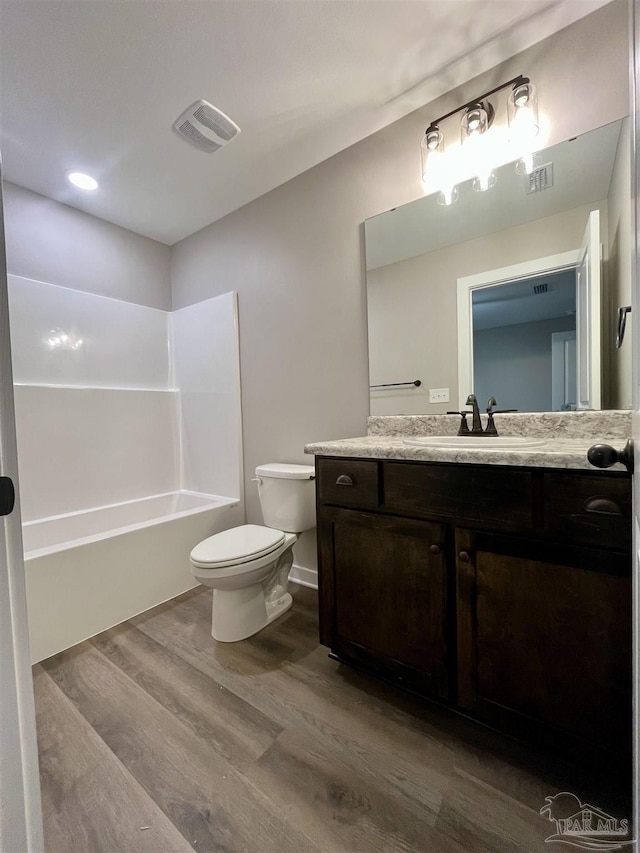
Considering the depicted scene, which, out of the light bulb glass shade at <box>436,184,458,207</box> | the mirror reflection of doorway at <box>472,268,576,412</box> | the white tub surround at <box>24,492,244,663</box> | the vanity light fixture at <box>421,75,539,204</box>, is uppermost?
the vanity light fixture at <box>421,75,539,204</box>

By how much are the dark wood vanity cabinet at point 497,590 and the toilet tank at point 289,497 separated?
0.54 metres

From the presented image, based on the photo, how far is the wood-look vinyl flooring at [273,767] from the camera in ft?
2.91

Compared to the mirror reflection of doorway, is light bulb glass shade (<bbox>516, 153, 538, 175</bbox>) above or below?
above

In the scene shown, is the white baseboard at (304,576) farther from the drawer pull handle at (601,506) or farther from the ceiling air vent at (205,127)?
the ceiling air vent at (205,127)

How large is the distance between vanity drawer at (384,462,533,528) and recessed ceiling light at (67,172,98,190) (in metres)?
2.36

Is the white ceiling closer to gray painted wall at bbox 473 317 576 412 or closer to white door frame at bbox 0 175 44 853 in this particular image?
gray painted wall at bbox 473 317 576 412

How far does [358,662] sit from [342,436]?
3.42 feet

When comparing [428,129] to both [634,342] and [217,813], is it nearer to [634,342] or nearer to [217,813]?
[634,342]

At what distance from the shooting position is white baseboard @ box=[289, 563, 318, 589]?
82.7 inches

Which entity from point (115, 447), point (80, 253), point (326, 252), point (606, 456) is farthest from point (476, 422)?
point (80, 253)

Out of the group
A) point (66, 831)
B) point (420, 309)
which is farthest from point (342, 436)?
point (66, 831)

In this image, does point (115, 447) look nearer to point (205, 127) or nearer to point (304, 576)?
point (304, 576)

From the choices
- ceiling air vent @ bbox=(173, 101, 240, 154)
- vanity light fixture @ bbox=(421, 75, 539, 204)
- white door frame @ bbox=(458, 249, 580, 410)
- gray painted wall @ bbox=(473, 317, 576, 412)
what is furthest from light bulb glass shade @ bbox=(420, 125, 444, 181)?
ceiling air vent @ bbox=(173, 101, 240, 154)

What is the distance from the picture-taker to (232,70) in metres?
1.42
